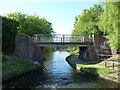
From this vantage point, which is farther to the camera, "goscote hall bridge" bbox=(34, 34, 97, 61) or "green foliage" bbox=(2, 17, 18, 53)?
"goscote hall bridge" bbox=(34, 34, 97, 61)

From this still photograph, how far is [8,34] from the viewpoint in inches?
1674

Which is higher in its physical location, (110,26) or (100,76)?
(110,26)

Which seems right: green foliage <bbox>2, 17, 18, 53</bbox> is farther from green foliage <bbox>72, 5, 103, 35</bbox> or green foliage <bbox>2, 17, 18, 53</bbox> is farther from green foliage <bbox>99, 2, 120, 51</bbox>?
green foliage <bbox>72, 5, 103, 35</bbox>

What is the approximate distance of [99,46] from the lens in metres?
51.1

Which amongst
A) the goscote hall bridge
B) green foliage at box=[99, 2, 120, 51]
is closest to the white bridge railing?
the goscote hall bridge

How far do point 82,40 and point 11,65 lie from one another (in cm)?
1947

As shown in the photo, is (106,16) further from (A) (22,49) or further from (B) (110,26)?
(A) (22,49)

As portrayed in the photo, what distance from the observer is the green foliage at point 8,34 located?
42.2 m

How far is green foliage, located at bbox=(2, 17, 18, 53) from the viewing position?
4223cm

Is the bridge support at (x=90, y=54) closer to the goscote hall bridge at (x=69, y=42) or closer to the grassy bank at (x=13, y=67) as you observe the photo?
the goscote hall bridge at (x=69, y=42)

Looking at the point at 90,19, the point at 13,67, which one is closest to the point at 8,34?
the point at 13,67

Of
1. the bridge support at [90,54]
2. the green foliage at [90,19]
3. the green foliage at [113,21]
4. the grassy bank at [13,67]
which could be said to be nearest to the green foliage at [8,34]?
the grassy bank at [13,67]

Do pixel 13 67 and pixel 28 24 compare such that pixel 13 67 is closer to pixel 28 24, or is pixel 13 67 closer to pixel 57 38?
pixel 57 38

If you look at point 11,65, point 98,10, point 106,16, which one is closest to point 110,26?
point 106,16
